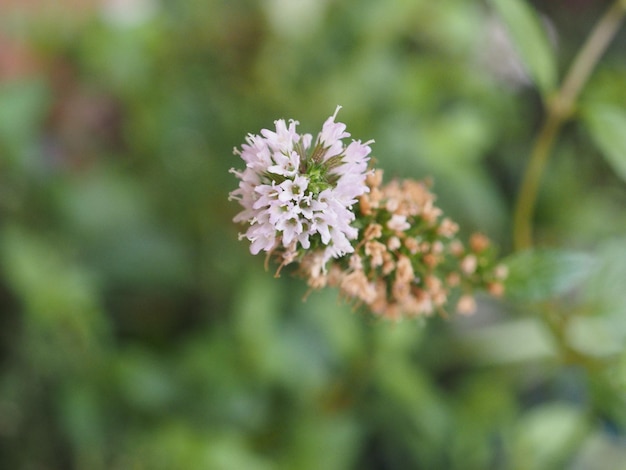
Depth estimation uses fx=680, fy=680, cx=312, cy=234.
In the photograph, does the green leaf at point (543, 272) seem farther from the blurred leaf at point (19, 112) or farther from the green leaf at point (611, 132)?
the blurred leaf at point (19, 112)

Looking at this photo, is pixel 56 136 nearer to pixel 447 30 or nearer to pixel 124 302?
pixel 124 302

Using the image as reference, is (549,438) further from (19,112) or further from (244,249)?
(19,112)

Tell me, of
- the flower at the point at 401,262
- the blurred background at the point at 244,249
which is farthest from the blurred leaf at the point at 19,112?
the flower at the point at 401,262

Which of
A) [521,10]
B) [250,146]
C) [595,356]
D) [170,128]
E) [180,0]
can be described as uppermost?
[180,0]

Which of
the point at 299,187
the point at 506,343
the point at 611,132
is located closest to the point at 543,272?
the point at 611,132

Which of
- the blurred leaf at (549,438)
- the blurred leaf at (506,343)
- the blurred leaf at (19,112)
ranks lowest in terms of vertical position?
the blurred leaf at (549,438)

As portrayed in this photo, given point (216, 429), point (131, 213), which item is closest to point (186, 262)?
point (131, 213)
